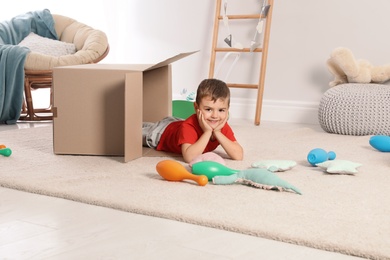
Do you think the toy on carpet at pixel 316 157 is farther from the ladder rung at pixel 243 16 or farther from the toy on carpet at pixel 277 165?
the ladder rung at pixel 243 16

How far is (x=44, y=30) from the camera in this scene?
387 cm

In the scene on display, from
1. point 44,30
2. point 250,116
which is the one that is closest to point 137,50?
point 44,30

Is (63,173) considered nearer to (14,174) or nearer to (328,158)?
(14,174)

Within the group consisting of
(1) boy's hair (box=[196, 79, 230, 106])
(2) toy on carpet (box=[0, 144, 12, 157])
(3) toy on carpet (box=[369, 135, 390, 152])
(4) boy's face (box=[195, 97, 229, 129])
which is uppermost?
(1) boy's hair (box=[196, 79, 230, 106])

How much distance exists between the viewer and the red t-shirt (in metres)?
2.11

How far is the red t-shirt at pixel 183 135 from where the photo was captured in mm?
2107

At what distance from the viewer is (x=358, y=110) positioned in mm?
2953

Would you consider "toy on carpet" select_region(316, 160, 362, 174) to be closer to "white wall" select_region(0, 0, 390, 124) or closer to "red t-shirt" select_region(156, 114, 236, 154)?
"red t-shirt" select_region(156, 114, 236, 154)

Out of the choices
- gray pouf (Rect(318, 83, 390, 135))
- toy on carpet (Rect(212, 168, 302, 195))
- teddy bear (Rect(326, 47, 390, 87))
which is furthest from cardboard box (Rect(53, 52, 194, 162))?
teddy bear (Rect(326, 47, 390, 87))

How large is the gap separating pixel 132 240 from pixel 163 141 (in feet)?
3.51

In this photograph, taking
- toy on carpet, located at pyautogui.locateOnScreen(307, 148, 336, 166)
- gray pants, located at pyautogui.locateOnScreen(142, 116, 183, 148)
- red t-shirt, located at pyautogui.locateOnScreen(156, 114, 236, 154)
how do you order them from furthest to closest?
gray pants, located at pyautogui.locateOnScreen(142, 116, 183, 148) → red t-shirt, located at pyautogui.locateOnScreen(156, 114, 236, 154) → toy on carpet, located at pyautogui.locateOnScreen(307, 148, 336, 166)

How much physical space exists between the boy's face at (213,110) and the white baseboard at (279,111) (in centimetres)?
161

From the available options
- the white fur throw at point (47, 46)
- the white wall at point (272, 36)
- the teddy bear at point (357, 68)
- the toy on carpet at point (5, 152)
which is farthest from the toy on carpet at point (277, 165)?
the white fur throw at point (47, 46)

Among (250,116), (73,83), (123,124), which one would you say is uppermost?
(73,83)
